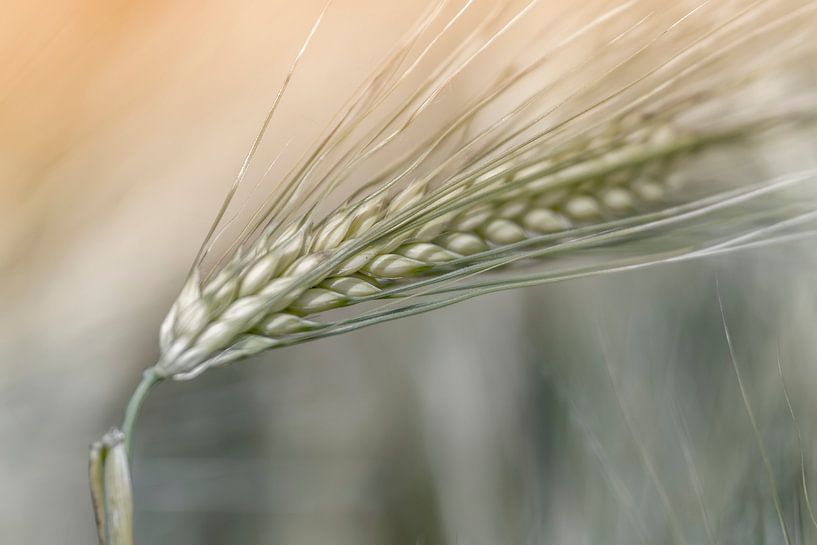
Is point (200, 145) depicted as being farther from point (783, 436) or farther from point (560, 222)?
point (783, 436)

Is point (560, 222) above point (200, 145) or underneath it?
underneath

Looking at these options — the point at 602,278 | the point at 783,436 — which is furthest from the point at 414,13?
the point at 783,436

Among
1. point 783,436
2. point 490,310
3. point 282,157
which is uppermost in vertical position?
point 282,157

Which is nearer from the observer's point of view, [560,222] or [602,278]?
[560,222]
